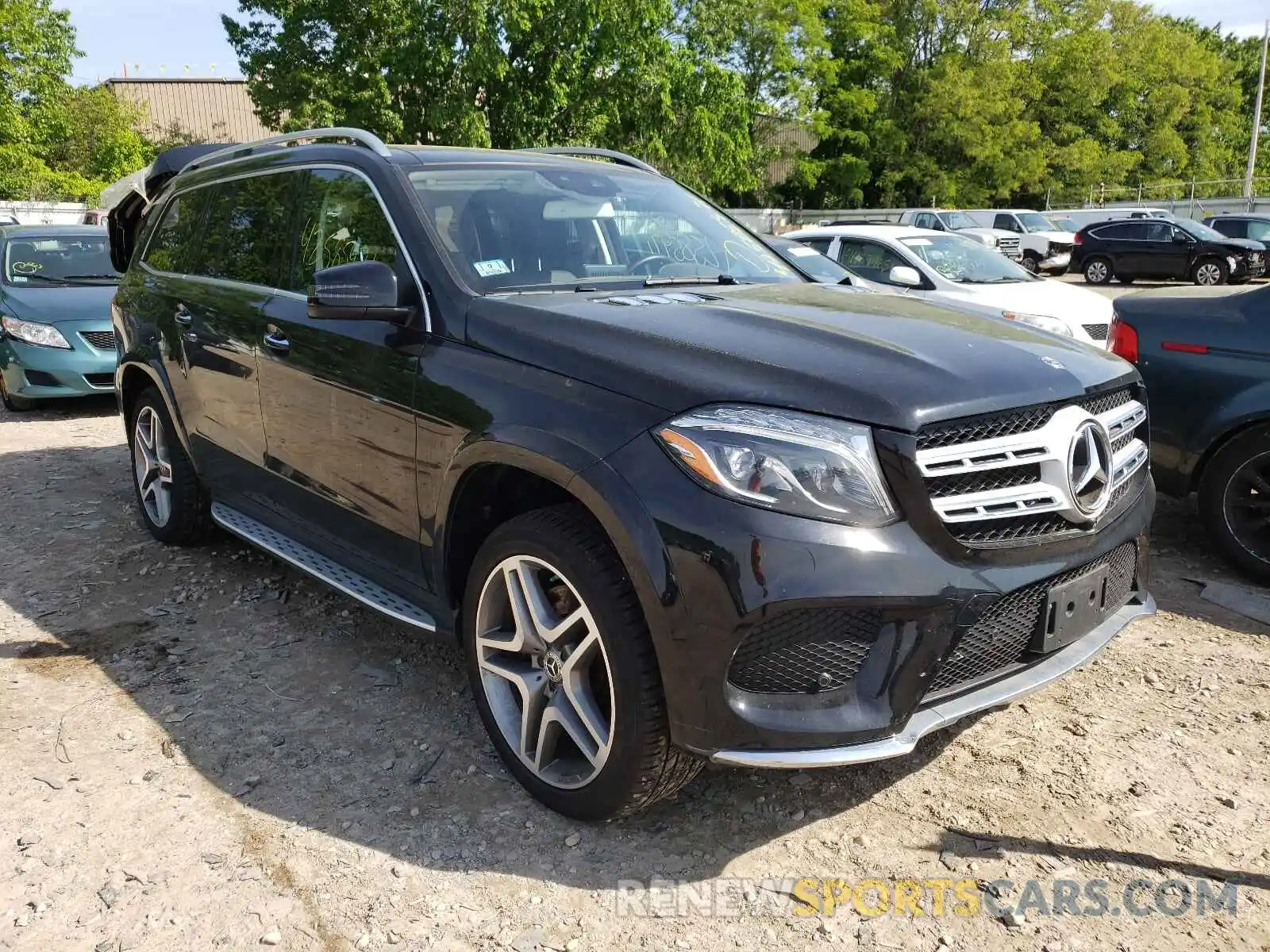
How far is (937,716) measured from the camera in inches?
96.3

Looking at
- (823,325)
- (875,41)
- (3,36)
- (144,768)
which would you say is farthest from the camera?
(875,41)

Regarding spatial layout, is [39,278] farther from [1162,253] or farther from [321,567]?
[1162,253]

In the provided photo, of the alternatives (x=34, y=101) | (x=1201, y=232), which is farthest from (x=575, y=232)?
(x=34, y=101)

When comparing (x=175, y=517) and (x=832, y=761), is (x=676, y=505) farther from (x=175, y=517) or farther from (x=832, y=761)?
(x=175, y=517)

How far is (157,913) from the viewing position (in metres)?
2.54

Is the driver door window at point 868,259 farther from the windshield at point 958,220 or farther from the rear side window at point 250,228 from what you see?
the windshield at point 958,220

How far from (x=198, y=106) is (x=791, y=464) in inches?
2277

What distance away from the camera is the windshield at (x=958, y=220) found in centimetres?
2707

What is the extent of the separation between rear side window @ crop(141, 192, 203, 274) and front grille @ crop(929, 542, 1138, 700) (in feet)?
12.7

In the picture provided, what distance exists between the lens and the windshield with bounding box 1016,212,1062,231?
92.7ft

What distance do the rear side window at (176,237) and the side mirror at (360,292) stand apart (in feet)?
6.61

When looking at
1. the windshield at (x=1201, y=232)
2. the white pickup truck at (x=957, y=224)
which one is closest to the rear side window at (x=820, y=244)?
the white pickup truck at (x=957, y=224)

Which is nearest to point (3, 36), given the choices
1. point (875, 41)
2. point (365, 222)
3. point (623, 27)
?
point (623, 27)

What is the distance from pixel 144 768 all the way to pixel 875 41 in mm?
44474
